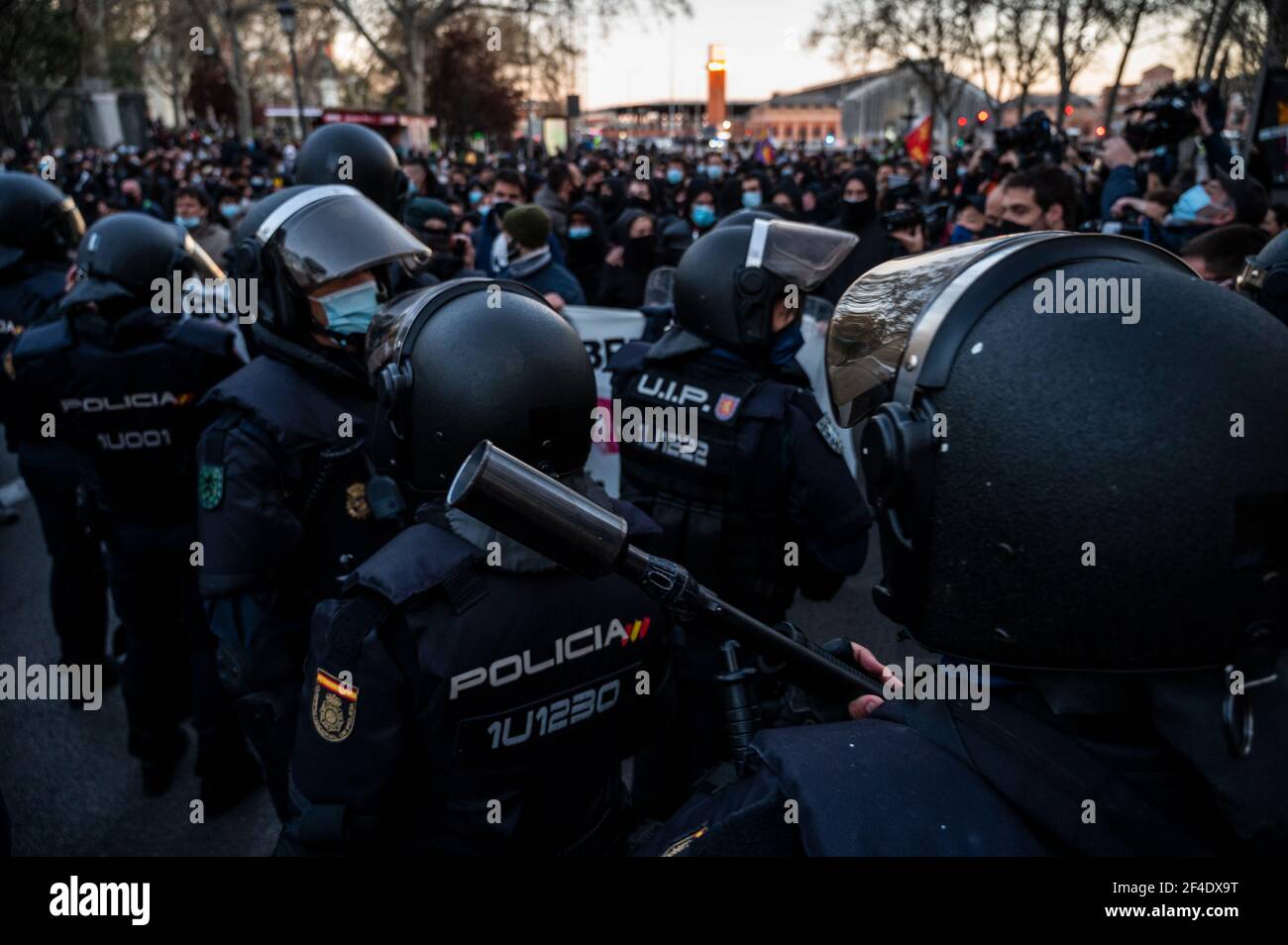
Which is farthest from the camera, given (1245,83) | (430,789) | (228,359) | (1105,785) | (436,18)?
(1245,83)

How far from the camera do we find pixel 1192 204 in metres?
4.92

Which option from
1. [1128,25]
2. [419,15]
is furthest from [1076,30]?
[419,15]

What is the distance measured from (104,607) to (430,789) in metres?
3.16

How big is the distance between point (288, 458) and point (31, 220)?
122 inches

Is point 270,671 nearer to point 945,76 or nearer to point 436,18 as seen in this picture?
point 436,18

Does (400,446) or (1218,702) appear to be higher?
(400,446)

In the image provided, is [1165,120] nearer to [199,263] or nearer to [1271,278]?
[1271,278]

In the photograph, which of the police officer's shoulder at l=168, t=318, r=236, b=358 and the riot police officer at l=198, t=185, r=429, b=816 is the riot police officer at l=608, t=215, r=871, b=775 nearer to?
the riot police officer at l=198, t=185, r=429, b=816

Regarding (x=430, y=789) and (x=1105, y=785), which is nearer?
(x=1105, y=785)

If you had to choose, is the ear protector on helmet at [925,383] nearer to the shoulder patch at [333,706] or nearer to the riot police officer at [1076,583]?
the riot police officer at [1076,583]

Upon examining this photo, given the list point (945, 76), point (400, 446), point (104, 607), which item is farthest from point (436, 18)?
point (400, 446)

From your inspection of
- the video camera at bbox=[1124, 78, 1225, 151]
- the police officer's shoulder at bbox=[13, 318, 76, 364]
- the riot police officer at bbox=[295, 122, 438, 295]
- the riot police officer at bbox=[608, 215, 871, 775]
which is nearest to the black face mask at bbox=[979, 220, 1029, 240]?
the video camera at bbox=[1124, 78, 1225, 151]
